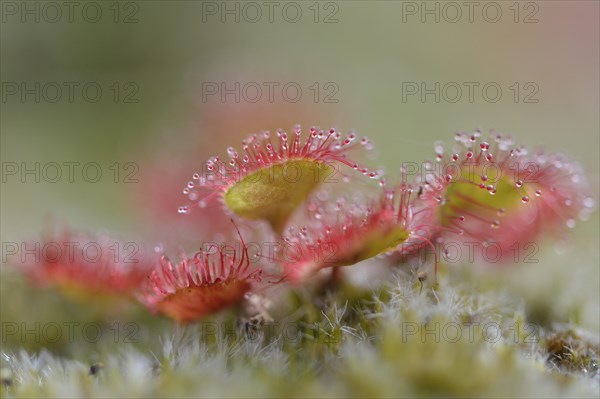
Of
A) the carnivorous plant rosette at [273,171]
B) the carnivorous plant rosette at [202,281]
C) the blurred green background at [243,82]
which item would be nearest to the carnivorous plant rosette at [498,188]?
the carnivorous plant rosette at [273,171]

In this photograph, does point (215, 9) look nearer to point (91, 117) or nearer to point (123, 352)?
point (91, 117)

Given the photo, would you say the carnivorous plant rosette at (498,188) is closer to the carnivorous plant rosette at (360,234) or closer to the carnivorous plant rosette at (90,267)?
the carnivorous plant rosette at (360,234)

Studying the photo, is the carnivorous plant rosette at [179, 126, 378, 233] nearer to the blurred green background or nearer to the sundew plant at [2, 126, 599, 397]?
the sundew plant at [2, 126, 599, 397]

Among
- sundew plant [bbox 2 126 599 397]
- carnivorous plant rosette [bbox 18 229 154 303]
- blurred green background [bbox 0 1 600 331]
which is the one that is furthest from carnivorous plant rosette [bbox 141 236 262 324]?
blurred green background [bbox 0 1 600 331]

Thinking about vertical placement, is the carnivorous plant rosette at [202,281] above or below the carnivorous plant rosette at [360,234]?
below

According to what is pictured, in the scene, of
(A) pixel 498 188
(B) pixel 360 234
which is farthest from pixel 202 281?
(A) pixel 498 188

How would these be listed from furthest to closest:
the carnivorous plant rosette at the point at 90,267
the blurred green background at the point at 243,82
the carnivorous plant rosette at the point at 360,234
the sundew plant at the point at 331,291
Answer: the blurred green background at the point at 243,82 < the carnivorous plant rosette at the point at 90,267 < the carnivorous plant rosette at the point at 360,234 < the sundew plant at the point at 331,291
